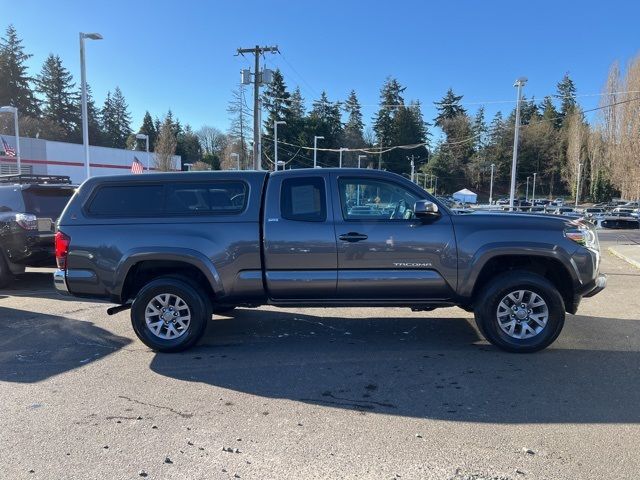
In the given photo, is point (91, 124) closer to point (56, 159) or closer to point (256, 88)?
point (56, 159)

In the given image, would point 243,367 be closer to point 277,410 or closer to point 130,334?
point 277,410

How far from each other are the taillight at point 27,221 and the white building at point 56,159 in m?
30.7

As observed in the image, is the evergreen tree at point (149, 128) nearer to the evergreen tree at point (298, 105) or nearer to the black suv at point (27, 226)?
the evergreen tree at point (298, 105)

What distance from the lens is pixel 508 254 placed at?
16.8 ft

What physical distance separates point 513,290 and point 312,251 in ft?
7.12

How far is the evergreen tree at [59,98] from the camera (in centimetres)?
8625

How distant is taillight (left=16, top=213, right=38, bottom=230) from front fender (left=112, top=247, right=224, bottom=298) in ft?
14.2

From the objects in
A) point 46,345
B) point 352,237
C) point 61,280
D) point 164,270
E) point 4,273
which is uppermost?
point 352,237

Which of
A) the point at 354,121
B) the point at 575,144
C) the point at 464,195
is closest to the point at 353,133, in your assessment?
the point at 354,121

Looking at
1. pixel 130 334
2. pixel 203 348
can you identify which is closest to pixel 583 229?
pixel 203 348

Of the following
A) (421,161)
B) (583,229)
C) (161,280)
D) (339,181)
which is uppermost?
(421,161)

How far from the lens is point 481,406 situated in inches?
155

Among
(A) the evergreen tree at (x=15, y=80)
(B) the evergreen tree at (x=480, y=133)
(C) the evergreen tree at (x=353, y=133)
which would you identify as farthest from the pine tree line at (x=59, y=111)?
(B) the evergreen tree at (x=480, y=133)

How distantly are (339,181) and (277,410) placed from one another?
8.34 ft
